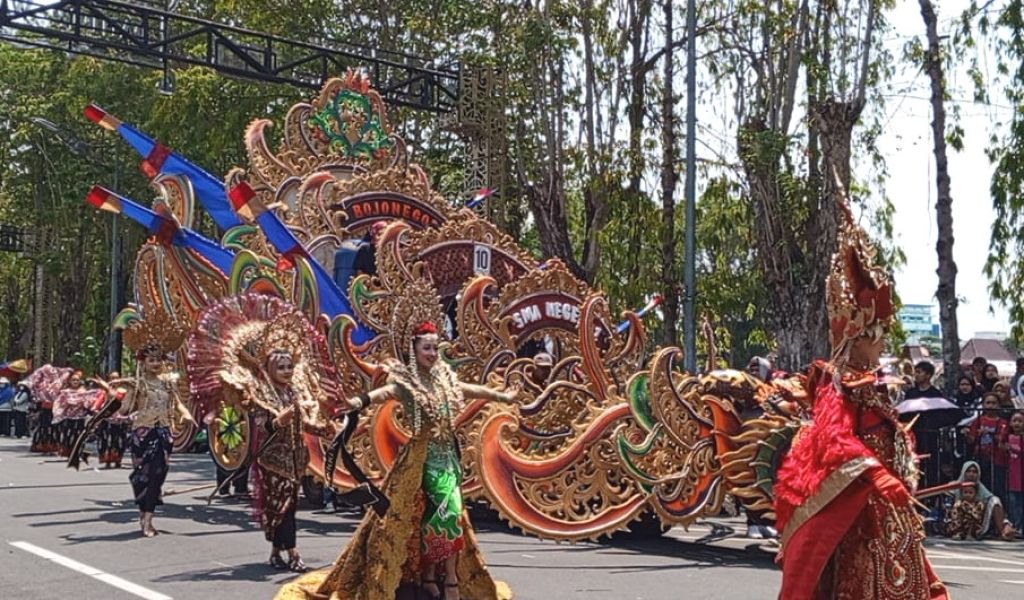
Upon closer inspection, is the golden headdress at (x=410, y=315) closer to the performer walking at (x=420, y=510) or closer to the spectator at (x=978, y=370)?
the performer walking at (x=420, y=510)

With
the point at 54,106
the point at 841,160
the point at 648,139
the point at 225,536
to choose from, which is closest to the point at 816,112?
the point at 841,160

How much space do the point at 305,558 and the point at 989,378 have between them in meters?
7.81

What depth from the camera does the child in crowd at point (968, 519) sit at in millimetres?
11914

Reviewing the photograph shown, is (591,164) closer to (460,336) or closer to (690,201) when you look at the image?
(690,201)

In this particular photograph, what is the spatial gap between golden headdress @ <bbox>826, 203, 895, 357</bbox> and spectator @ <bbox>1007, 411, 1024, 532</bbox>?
6.87 meters

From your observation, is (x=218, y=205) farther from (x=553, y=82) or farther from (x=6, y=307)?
(x=6, y=307)

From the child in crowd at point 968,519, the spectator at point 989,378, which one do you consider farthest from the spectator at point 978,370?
the child in crowd at point 968,519

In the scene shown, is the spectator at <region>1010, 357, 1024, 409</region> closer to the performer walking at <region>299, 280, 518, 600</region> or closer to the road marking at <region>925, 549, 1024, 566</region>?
the road marking at <region>925, 549, 1024, 566</region>

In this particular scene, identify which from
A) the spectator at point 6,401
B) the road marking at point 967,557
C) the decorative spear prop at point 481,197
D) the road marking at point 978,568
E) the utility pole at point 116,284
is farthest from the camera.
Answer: the spectator at point 6,401

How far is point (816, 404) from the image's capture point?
5.96 metres

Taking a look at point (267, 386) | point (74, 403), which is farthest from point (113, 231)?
point (267, 386)

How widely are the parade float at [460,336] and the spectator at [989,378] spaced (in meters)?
3.75

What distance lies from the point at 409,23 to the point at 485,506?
13439 mm

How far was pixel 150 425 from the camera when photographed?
11898mm
